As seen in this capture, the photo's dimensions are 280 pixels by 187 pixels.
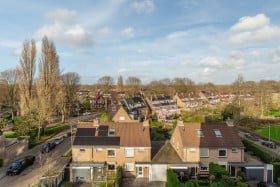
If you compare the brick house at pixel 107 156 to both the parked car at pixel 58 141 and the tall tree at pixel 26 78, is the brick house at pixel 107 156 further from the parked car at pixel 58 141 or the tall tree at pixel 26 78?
the tall tree at pixel 26 78

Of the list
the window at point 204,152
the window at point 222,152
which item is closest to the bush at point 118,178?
the window at point 204,152

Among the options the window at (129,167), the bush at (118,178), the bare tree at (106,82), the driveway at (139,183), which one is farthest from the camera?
the bare tree at (106,82)

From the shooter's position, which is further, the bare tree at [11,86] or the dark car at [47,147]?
the bare tree at [11,86]

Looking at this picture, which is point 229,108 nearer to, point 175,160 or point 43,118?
point 175,160

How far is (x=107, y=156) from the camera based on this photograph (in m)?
33.1

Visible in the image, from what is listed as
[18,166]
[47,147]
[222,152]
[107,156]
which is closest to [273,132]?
[222,152]

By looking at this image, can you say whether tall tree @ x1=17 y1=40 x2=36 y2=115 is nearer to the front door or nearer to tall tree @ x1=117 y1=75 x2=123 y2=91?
the front door

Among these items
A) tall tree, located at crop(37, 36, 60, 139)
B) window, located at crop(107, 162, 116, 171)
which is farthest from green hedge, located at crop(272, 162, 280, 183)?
A: tall tree, located at crop(37, 36, 60, 139)

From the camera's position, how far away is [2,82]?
246ft

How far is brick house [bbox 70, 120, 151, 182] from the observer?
3183 centimetres

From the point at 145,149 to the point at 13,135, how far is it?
3065 cm

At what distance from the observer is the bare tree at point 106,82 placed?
12638 cm

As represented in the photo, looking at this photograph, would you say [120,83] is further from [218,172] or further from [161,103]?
[218,172]

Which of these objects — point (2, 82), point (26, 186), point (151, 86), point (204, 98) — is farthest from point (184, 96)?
point (26, 186)
